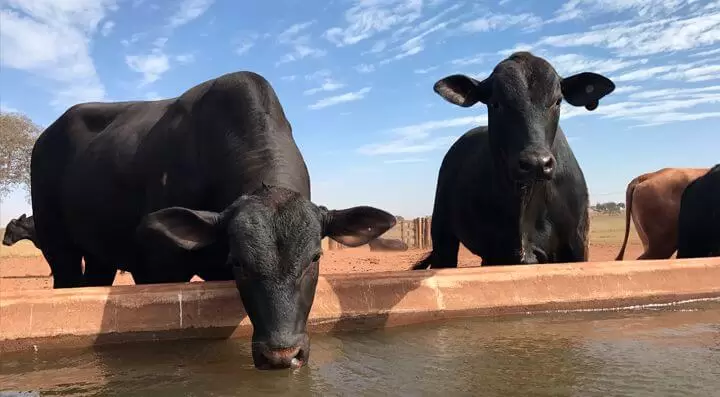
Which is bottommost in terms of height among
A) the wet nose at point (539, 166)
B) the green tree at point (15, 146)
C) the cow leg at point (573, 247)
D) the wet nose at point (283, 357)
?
the wet nose at point (283, 357)

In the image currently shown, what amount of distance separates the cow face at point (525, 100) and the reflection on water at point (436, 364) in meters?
1.27

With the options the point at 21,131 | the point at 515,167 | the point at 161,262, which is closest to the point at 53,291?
the point at 161,262

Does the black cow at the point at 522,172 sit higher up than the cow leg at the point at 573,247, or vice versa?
the black cow at the point at 522,172

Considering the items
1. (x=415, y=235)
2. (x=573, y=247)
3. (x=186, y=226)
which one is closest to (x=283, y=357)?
(x=186, y=226)

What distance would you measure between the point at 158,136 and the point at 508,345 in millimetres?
3900

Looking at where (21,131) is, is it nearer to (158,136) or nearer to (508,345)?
(158,136)

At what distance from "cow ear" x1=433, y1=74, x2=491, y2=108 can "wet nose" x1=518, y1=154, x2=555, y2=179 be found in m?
1.22

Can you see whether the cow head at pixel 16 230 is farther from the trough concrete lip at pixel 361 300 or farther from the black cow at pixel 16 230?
the trough concrete lip at pixel 361 300

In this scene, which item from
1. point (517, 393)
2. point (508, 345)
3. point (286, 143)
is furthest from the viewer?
point (286, 143)

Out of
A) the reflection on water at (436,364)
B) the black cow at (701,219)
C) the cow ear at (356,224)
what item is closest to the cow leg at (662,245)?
the black cow at (701,219)

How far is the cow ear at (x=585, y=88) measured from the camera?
584cm

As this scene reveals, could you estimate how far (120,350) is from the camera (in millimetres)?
3936

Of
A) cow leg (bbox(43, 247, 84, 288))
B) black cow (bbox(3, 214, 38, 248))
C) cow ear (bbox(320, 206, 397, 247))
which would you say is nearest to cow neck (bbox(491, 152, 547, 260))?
cow ear (bbox(320, 206, 397, 247))

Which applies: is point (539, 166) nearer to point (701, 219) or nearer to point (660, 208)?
point (701, 219)
